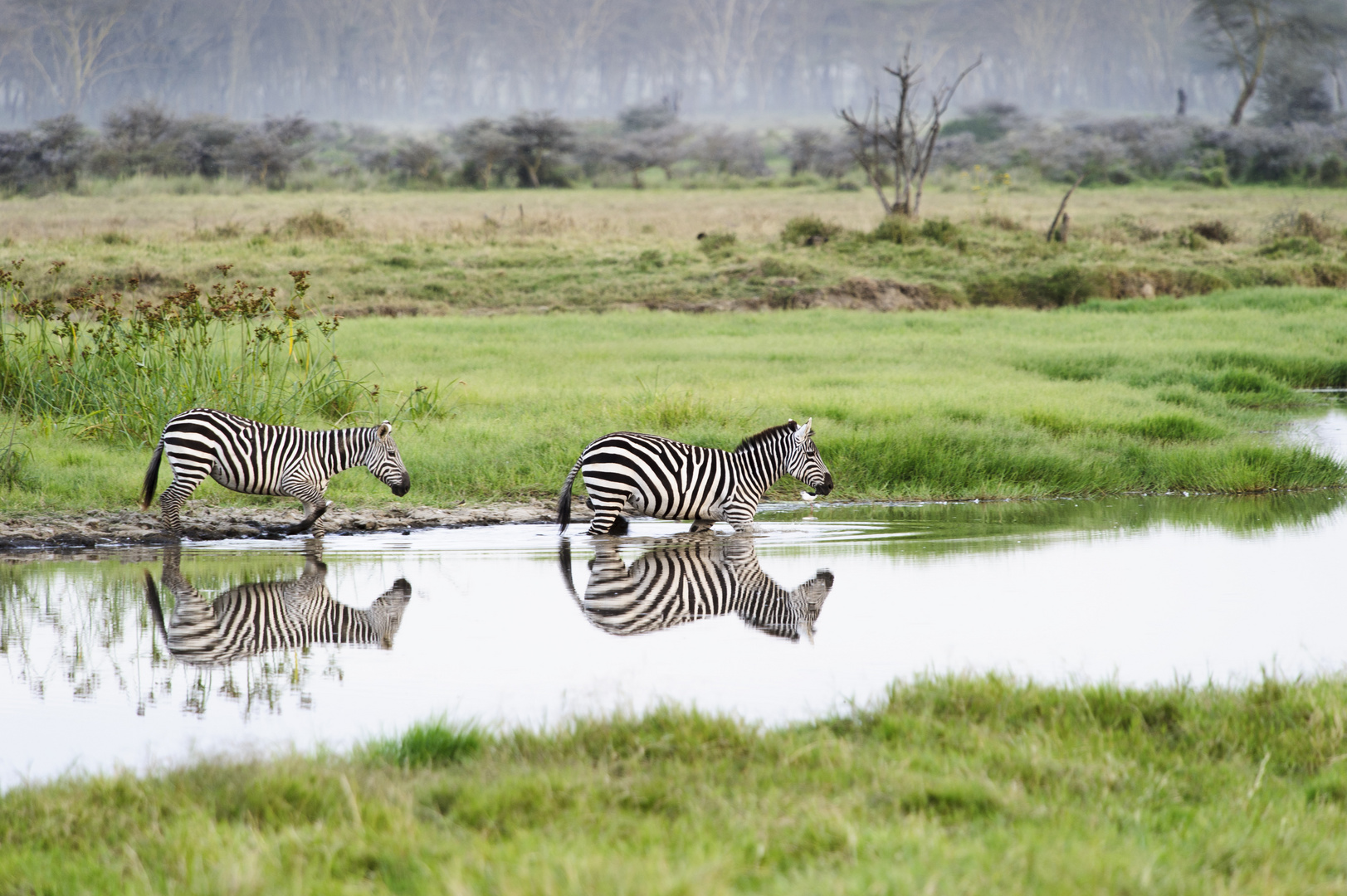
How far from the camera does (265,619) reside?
7156mm

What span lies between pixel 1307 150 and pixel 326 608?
6152 centimetres

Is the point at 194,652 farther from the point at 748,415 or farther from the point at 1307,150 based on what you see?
the point at 1307,150

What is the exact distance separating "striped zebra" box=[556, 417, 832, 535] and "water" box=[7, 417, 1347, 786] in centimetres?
24

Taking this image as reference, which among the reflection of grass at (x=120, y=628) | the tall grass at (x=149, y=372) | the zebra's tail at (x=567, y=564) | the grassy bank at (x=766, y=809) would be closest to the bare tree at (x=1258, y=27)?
the tall grass at (x=149, y=372)

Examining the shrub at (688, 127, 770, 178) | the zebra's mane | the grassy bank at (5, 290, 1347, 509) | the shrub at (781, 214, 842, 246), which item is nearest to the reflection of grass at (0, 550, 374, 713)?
the grassy bank at (5, 290, 1347, 509)

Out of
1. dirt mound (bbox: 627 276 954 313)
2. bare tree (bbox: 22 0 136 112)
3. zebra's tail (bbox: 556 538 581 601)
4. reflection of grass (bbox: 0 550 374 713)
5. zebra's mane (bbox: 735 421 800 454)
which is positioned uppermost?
bare tree (bbox: 22 0 136 112)

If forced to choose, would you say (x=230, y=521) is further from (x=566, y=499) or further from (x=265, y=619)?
(x=265, y=619)

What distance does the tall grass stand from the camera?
454 inches

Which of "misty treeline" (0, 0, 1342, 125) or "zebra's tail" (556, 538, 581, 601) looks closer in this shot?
"zebra's tail" (556, 538, 581, 601)

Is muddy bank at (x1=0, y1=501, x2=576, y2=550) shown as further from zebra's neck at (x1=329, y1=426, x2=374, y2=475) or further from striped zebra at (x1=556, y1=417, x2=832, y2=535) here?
striped zebra at (x1=556, y1=417, x2=832, y2=535)

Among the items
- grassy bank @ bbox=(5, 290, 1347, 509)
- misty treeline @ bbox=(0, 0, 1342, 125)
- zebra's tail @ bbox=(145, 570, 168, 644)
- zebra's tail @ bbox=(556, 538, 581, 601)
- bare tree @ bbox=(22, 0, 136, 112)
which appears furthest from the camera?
misty treeline @ bbox=(0, 0, 1342, 125)

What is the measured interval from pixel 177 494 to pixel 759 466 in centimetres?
402

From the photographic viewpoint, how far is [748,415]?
43.9 feet

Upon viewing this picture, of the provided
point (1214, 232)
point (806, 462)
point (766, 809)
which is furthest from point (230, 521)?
point (1214, 232)
